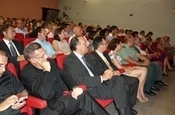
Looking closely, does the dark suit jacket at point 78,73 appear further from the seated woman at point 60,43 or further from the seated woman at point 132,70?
the seated woman at point 60,43

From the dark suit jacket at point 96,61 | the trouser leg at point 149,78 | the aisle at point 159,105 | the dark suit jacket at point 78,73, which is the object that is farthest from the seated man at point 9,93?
the trouser leg at point 149,78

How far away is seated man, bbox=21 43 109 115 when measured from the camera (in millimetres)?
1981

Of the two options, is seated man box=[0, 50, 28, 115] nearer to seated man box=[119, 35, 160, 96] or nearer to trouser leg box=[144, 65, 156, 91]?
seated man box=[119, 35, 160, 96]

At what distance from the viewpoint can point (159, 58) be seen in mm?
5285

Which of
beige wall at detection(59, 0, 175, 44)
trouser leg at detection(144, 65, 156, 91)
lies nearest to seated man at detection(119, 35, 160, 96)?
trouser leg at detection(144, 65, 156, 91)

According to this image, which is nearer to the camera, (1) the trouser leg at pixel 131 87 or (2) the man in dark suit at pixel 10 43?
(1) the trouser leg at pixel 131 87

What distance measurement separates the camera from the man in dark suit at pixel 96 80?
98.7 inches

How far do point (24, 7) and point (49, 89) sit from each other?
12.3 meters

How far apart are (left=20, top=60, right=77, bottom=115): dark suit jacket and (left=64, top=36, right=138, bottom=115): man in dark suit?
12.4 inches

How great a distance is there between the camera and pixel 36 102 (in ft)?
5.99

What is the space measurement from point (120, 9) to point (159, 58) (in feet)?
19.4

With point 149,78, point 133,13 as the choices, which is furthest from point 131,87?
point 133,13

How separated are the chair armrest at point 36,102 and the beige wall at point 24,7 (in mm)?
11536

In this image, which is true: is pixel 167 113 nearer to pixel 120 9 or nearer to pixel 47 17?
pixel 120 9
